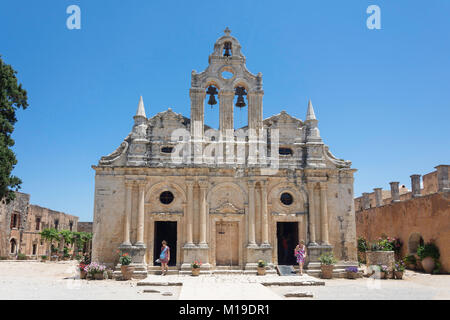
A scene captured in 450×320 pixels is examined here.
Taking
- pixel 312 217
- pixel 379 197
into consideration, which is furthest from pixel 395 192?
pixel 312 217

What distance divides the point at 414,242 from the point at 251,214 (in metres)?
11.5

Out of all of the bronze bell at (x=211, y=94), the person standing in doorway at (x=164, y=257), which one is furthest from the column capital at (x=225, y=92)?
the person standing in doorway at (x=164, y=257)

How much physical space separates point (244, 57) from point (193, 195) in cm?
826

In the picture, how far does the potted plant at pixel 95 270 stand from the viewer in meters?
18.0

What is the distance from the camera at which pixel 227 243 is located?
20.5 meters

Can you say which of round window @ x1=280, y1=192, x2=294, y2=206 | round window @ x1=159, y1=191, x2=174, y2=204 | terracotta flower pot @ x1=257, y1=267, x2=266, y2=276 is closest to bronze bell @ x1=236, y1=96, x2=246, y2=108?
round window @ x1=280, y1=192, x2=294, y2=206

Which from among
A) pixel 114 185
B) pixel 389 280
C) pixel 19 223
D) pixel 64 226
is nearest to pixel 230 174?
pixel 114 185

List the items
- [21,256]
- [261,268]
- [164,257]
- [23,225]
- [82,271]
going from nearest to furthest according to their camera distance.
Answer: [82,271]
[164,257]
[261,268]
[21,256]
[23,225]

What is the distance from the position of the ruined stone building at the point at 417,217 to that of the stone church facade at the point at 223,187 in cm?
504

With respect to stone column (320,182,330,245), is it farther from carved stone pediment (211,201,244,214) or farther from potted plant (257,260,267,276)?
carved stone pediment (211,201,244,214)

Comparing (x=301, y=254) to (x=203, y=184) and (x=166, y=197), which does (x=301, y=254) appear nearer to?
(x=203, y=184)

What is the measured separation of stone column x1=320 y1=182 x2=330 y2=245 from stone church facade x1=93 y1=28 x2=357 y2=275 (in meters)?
0.05

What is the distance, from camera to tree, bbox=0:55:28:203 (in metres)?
20.4

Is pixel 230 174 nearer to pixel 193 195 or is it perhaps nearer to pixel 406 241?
pixel 193 195
